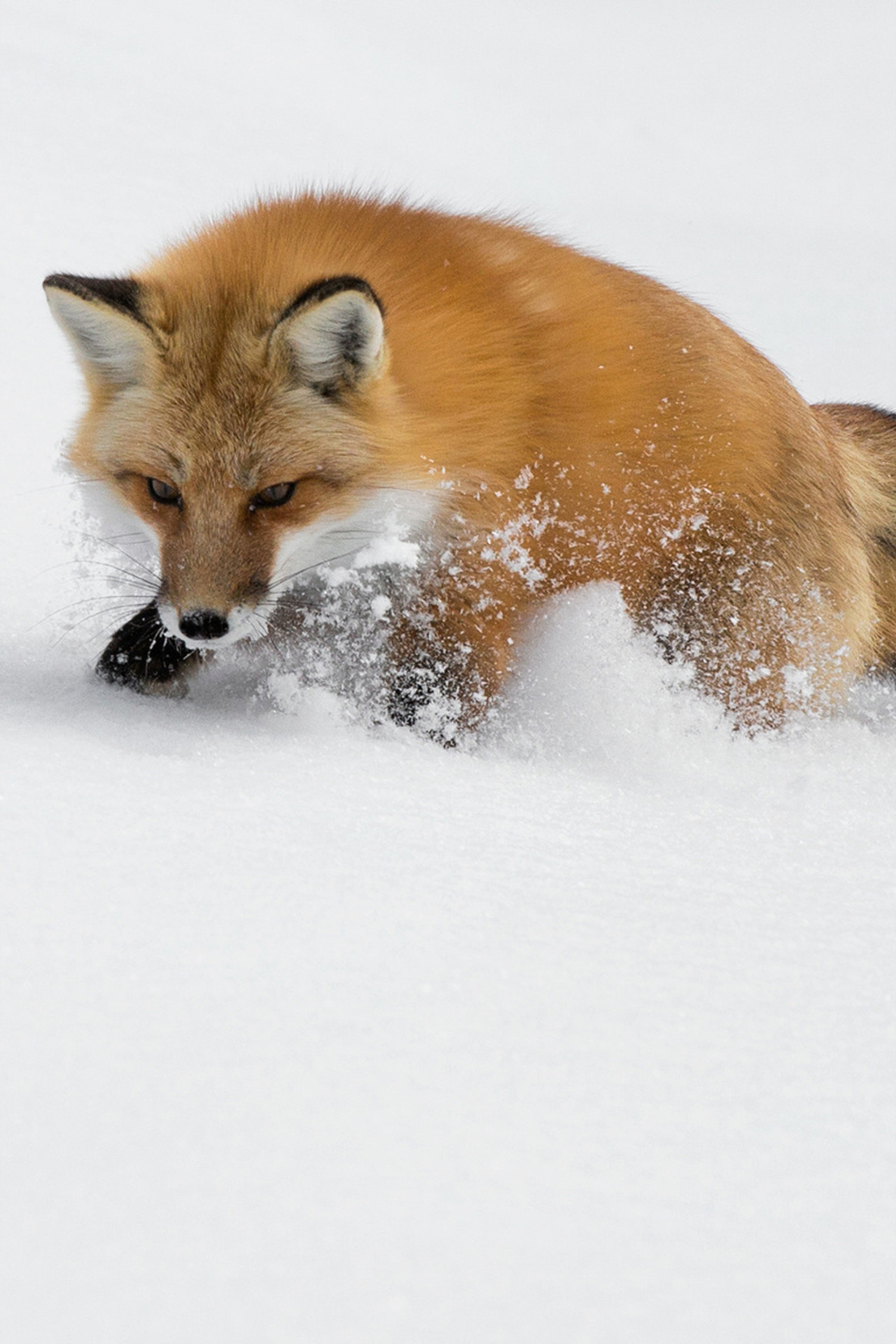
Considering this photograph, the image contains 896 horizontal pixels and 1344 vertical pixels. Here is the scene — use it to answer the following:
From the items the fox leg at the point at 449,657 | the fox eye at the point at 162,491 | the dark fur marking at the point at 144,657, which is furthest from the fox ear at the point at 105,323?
the fox leg at the point at 449,657

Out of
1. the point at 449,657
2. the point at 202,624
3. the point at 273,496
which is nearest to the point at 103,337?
the point at 273,496

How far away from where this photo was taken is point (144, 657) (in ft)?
13.9

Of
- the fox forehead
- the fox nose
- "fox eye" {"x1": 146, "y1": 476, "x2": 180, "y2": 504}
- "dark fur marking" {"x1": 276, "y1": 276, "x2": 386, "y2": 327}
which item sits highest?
"dark fur marking" {"x1": 276, "y1": 276, "x2": 386, "y2": 327}

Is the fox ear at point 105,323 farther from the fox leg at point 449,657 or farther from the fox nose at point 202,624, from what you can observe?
the fox leg at point 449,657

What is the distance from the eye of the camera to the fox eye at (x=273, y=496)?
3.65 metres

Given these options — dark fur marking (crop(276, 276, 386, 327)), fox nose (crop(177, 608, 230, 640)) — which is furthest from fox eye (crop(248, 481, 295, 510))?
dark fur marking (crop(276, 276, 386, 327))

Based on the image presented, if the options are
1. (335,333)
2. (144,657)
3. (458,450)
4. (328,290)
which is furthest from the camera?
(144,657)

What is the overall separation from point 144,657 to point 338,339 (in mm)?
1242

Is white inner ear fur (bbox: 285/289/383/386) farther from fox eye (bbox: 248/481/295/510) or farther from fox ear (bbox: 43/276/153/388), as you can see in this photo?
fox ear (bbox: 43/276/153/388)

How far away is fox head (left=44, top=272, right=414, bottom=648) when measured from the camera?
357 centimetres

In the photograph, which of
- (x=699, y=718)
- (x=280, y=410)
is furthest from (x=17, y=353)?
(x=699, y=718)

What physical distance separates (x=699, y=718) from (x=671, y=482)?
2.52 ft

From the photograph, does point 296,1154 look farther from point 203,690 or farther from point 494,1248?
point 203,690

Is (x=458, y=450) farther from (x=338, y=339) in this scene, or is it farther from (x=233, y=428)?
(x=233, y=428)
